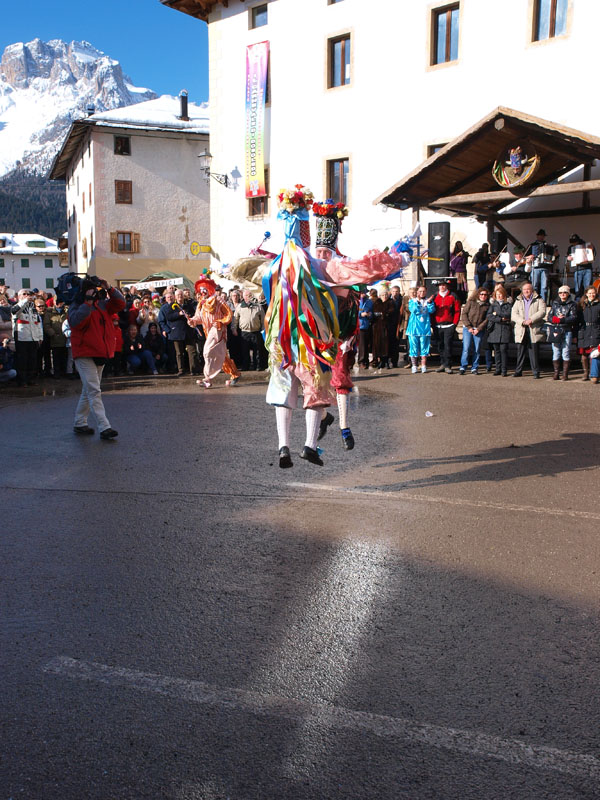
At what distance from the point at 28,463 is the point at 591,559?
17.8ft

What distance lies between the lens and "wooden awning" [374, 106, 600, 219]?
1645 cm

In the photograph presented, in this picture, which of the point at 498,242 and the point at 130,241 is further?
the point at 130,241

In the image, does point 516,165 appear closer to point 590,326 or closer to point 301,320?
point 590,326

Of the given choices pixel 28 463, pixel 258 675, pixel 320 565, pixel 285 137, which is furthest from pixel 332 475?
pixel 285 137

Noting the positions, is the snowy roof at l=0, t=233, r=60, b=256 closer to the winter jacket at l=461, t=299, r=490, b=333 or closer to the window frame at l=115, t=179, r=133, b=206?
the window frame at l=115, t=179, r=133, b=206

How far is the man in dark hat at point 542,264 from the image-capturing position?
57.5ft

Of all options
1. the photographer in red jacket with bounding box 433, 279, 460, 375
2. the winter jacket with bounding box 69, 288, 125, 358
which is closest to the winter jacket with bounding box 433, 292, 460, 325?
the photographer in red jacket with bounding box 433, 279, 460, 375

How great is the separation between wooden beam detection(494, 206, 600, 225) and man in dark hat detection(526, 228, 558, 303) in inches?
29.7

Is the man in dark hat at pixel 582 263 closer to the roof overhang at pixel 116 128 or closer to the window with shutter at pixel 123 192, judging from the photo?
the roof overhang at pixel 116 128

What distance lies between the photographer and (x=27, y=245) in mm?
105312

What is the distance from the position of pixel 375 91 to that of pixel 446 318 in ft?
35.1

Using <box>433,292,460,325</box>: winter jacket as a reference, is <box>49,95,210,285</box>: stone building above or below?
above

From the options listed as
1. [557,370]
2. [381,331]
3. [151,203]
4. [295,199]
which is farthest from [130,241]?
[295,199]

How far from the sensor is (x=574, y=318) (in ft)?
45.8
